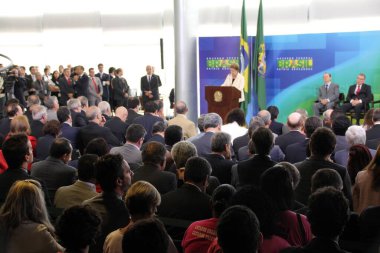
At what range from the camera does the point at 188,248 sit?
3.47 m

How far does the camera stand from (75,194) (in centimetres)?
467

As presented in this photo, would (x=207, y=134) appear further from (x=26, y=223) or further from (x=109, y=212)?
(x=26, y=223)

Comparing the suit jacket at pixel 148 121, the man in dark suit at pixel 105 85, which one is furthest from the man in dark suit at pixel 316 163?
the man in dark suit at pixel 105 85

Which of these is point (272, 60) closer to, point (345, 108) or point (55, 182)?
point (345, 108)

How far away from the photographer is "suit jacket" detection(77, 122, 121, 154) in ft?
24.9

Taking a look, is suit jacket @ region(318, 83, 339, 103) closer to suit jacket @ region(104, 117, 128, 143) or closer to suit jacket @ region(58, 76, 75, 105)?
suit jacket @ region(104, 117, 128, 143)

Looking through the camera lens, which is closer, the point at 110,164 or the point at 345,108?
the point at 110,164

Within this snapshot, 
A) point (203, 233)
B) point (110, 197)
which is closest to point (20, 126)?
point (110, 197)

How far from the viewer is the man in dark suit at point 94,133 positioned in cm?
759

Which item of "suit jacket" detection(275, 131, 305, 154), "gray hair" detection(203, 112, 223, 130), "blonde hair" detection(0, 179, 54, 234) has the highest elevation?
"gray hair" detection(203, 112, 223, 130)

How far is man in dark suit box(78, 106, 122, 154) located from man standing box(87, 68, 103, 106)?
8.01 meters

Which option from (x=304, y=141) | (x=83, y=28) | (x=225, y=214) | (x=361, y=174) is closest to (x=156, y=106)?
(x=304, y=141)

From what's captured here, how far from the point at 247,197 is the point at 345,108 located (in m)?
9.51

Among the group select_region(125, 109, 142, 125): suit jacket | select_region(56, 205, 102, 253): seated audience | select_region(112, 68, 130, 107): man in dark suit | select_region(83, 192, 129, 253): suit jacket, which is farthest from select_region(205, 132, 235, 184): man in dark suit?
select_region(112, 68, 130, 107): man in dark suit
